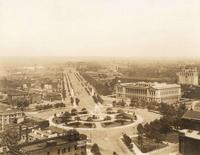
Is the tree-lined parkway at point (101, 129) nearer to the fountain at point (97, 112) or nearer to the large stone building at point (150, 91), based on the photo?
the fountain at point (97, 112)

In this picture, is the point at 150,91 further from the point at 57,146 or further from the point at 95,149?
the point at 57,146

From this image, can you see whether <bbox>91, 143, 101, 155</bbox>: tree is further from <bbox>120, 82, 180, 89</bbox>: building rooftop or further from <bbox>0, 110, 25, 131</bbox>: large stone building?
<bbox>0, 110, 25, 131</bbox>: large stone building

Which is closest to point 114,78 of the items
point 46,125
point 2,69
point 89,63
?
point 89,63

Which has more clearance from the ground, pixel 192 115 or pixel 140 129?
pixel 192 115

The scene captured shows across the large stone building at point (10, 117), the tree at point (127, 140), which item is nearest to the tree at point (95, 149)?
the tree at point (127, 140)

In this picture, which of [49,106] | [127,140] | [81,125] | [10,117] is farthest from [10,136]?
[127,140]

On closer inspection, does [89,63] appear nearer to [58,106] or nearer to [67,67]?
[67,67]
